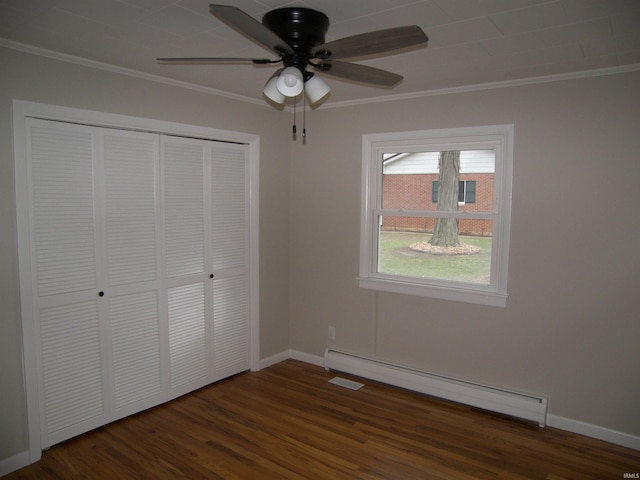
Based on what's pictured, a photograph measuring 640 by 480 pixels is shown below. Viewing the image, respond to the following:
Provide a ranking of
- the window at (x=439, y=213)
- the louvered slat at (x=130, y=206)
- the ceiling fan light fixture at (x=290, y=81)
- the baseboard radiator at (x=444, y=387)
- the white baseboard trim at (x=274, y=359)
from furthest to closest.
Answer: the white baseboard trim at (x=274, y=359) → the window at (x=439, y=213) → the baseboard radiator at (x=444, y=387) → the louvered slat at (x=130, y=206) → the ceiling fan light fixture at (x=290, y=81)

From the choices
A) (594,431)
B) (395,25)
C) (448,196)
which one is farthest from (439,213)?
(594,431)

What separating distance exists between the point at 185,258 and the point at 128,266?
0.47 m

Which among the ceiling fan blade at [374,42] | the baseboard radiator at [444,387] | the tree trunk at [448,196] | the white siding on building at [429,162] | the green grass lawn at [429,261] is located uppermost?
the ceiling fan blade at [374,42]

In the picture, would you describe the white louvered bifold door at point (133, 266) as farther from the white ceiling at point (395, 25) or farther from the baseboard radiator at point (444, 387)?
the baseboard radiator at point (444, 387)

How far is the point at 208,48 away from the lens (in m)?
2.50

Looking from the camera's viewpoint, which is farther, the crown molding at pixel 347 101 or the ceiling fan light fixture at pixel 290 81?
the crown molding at pixel 347 101

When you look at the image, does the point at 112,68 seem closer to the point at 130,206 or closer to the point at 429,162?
the point at 130,206

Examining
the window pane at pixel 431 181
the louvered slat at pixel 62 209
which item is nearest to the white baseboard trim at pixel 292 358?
the window pane at pixel 431 181

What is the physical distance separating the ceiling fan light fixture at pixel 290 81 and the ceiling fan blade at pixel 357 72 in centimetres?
13

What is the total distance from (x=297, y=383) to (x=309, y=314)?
2.32 ft

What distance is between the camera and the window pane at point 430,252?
3.42 m

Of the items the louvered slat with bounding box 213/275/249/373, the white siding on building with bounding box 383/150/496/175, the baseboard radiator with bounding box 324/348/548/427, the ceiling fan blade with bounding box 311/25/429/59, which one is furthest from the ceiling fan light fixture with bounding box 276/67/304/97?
the baseboard radiator with bounding box 324/348/548/427

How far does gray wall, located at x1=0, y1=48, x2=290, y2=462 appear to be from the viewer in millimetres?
2512

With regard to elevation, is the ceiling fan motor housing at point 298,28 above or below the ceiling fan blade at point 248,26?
above
